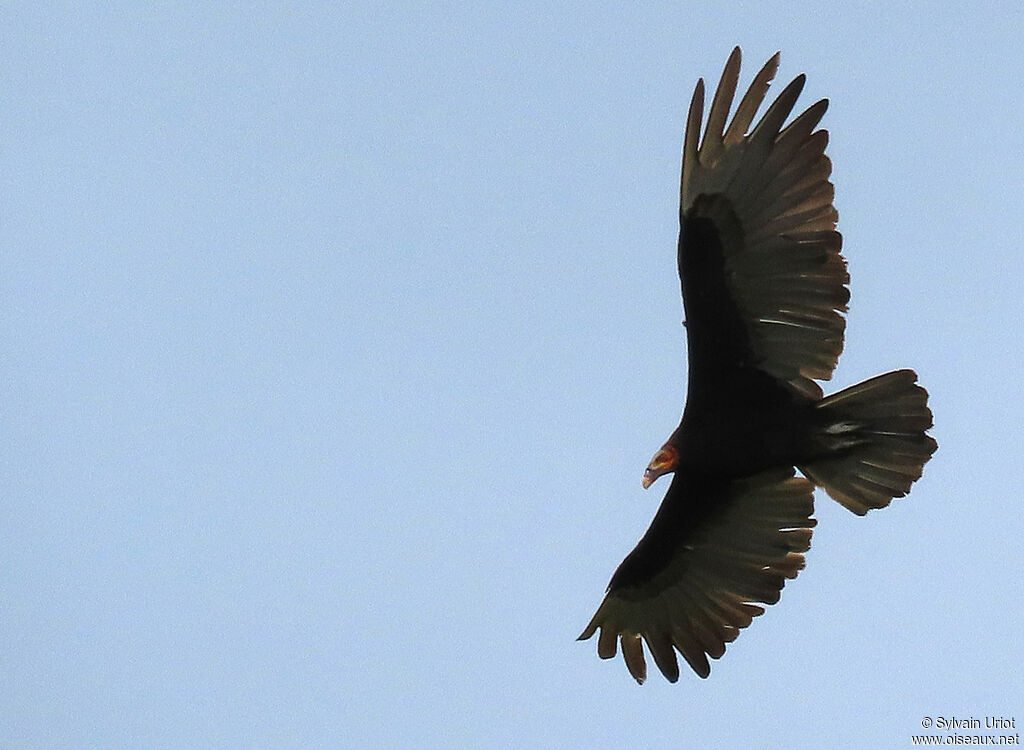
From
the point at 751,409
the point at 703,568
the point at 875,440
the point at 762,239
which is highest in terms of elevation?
the point at 762,239

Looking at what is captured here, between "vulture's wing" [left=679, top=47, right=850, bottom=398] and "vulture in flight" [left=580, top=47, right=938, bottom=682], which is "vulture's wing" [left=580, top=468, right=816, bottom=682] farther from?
"vulture's wing" [left=679, top=47, right=850, bottom=398]

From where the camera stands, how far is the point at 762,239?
7770 mm

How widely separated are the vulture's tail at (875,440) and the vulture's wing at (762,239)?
23cm

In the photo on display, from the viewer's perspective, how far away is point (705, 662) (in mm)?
8961

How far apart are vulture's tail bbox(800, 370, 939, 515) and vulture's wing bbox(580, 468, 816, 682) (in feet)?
1.19

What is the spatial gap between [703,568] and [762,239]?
7.77 ft

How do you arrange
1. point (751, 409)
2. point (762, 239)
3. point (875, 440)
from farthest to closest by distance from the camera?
1. point (751, 409)
2. point (875, 440)
3. point (762, 239)

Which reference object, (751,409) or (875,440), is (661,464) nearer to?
(751,409)

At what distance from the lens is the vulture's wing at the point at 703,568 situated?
8.82 metres

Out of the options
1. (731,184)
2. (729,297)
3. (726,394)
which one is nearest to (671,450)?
(726,394)

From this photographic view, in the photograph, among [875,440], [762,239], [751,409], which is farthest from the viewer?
[751,409]

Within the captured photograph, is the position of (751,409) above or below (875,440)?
above

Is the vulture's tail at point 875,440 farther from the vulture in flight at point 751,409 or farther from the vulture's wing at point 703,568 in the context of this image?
the vulture's wing at point 703,568

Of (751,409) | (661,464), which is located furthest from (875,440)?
(661,464)
